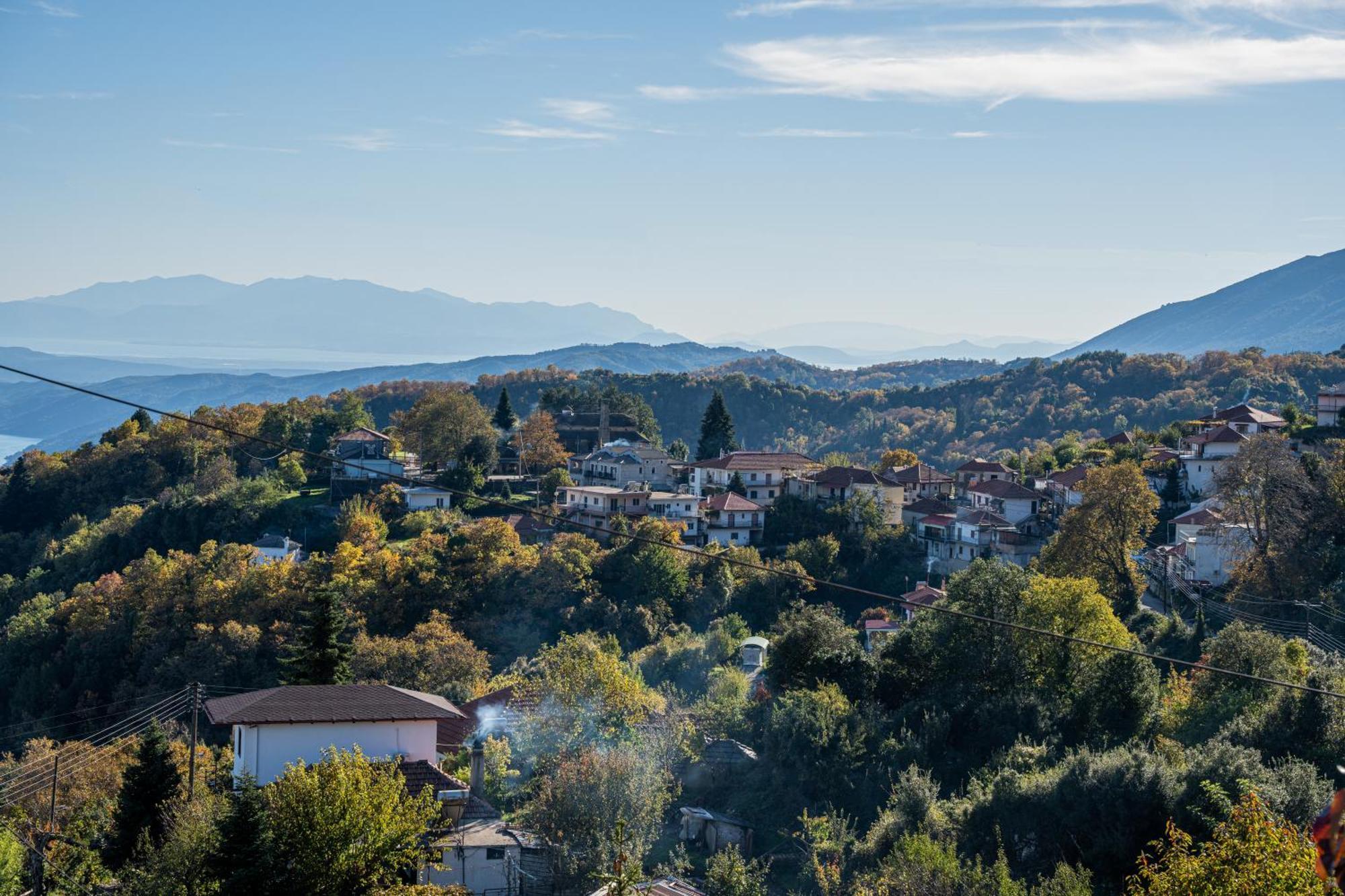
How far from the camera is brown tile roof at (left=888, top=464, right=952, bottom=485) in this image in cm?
5353

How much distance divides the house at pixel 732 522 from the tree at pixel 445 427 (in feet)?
40.9

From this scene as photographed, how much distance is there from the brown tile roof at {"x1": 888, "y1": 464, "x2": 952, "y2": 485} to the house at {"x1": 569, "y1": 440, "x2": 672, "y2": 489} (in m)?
9.58

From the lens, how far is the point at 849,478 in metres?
50.8

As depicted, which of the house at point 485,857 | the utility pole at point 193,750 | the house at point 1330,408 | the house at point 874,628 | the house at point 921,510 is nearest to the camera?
the house at point 485,857

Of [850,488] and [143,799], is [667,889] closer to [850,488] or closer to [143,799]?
[143,799]

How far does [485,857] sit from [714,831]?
547cm

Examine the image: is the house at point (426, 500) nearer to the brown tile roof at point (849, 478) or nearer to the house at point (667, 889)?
the brown tile roof at point (849, 478)

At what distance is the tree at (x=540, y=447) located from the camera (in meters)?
58.2

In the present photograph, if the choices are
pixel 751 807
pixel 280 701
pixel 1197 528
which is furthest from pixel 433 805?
pixel 1197 528

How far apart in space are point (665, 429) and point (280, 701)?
4267 inches

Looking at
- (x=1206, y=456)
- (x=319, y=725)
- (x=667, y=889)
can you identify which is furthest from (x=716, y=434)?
(x=667, y=889)

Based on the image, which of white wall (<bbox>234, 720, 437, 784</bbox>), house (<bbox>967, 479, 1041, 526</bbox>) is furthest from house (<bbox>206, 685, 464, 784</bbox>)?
house (<bbox>967, 479, 1041, 526</bbox>)

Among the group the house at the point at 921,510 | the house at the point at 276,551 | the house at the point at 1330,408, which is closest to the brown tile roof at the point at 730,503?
the house at the point at 921,510

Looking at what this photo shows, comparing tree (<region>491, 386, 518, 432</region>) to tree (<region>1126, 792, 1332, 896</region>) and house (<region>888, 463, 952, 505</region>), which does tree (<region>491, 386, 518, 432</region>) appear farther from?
tree (<region>1126, 792, 1332, 896</region>)
